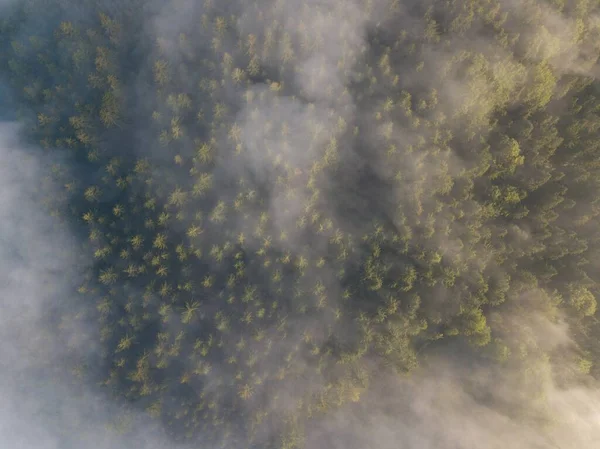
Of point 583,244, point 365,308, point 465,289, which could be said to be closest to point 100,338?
point 365,308

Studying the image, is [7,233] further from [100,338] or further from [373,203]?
[373,203]

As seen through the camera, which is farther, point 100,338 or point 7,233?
point 7,233

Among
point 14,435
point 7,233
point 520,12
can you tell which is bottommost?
point 14,435

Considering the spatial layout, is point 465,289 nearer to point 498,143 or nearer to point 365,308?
point 365,308

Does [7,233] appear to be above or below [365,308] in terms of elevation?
above

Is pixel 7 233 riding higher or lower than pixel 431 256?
higher

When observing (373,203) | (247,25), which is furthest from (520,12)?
(247,25)
